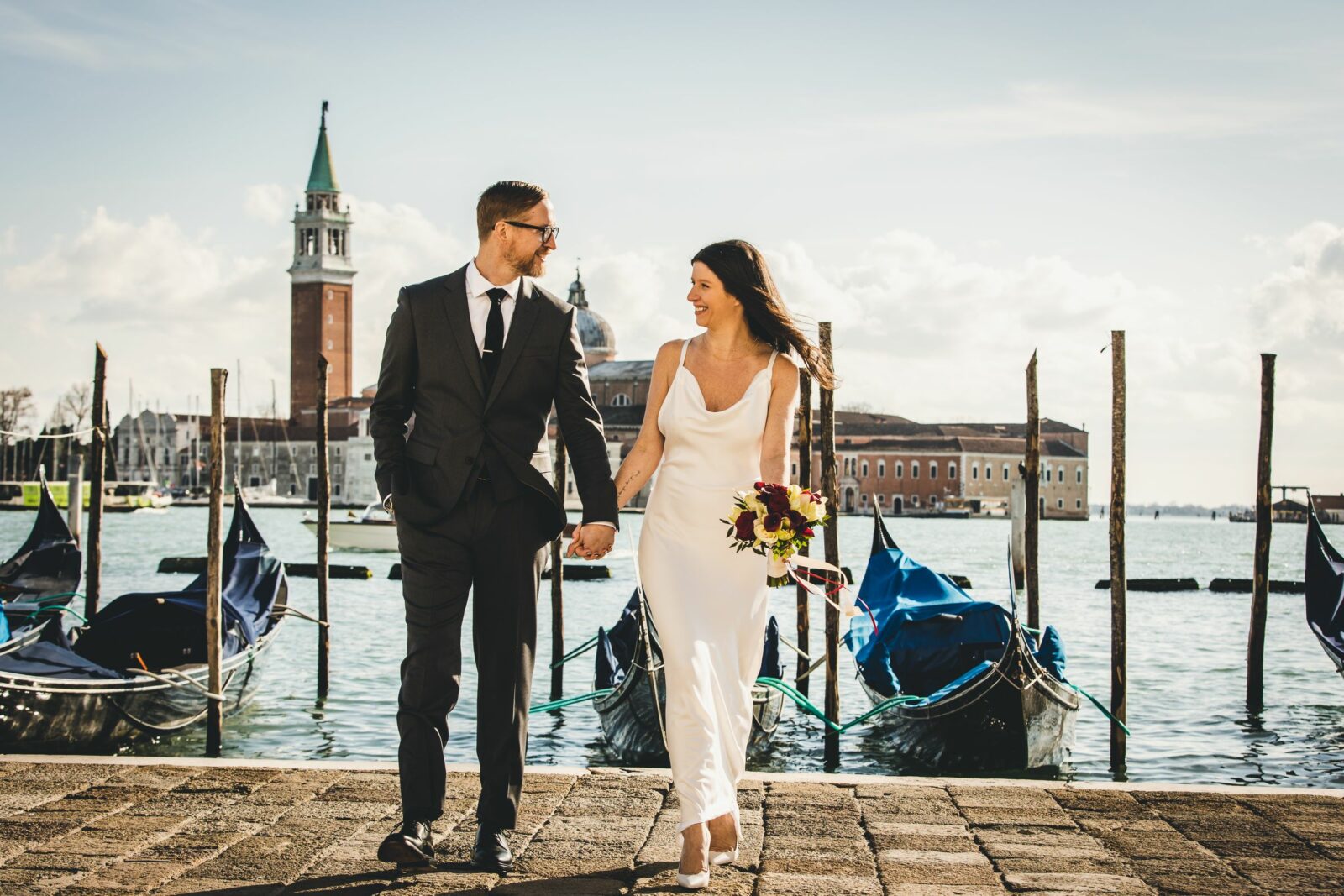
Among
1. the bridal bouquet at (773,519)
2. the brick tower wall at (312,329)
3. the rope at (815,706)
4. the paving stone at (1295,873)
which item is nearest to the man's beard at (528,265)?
the bridal bouquet at (773,519)

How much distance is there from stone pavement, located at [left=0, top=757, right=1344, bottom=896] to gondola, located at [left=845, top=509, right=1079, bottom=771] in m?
2.77

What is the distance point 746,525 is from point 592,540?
32 cm

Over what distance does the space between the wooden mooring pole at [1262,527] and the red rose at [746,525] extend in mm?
7202

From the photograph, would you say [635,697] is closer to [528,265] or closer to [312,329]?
[528,265]

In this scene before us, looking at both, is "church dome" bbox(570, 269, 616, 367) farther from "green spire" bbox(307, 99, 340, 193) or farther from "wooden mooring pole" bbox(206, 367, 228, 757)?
"wooden mooring pole" bbox(206, 367, 228, 757)

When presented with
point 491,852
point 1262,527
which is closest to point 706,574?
point 491,852

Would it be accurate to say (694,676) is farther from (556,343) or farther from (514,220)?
(514,220)

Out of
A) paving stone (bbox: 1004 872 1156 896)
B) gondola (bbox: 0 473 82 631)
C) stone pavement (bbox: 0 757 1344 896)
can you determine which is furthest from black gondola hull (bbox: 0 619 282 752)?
paving stone (bbox: 1004 872 1156 896)

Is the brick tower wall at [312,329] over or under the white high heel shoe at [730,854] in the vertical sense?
over

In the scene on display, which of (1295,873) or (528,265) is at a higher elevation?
(528,265)

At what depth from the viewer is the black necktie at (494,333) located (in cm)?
289

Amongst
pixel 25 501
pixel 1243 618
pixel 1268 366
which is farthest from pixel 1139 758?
pixel 25 501

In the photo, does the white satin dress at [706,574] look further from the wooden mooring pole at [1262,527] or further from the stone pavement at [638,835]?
the wooden mooring pole at [1262,527]

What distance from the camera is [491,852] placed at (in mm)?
2797
